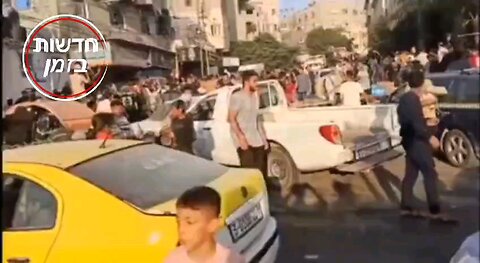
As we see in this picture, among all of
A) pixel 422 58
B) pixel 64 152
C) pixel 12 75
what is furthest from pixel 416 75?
pixel 12 75

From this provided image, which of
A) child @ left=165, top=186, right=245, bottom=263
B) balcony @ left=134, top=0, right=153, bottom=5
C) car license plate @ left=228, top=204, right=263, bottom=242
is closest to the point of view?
child @ left=165, top=186, right=245, bottom=263

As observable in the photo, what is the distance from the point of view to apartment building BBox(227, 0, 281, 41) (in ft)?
10.8

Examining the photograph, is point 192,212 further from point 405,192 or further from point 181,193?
point 405,192

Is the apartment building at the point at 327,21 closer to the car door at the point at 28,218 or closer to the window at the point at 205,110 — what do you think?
the window at the point at 205,110

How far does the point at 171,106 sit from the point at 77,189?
49cm

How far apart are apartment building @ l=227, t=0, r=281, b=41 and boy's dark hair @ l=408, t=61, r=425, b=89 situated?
0.51 metres

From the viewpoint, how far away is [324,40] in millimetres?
3303

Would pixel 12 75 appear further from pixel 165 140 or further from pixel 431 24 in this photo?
pixel 431 24

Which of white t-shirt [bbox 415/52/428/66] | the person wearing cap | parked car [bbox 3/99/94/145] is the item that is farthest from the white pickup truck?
parked car [bbox 3/99/94/145]

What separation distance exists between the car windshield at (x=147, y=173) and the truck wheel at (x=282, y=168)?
0.18 meters

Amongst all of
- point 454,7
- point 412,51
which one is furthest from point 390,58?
point 454,7

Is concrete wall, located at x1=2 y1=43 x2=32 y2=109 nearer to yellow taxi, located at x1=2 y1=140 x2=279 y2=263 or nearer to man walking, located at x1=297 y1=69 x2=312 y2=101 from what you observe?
yellow taxi, located at x1=2 y1=140 x2=279 y2=263

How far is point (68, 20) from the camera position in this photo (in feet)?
10.5

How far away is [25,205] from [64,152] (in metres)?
0.24
